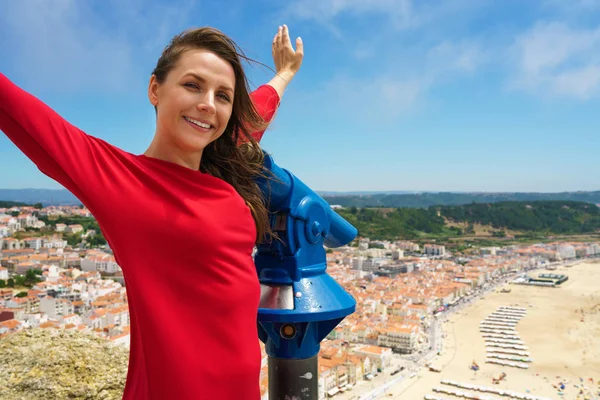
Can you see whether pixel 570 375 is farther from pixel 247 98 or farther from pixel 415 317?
pixel 247 98

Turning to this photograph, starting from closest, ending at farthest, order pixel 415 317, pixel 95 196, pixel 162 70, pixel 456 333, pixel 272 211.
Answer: pixel 95 196 → pixel 162 70 → pixel 272 211 → pixel 456 333 → pixel 415 317

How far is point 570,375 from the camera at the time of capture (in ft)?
50.6

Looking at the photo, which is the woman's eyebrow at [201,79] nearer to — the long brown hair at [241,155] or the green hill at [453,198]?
the long brown hair at [241,155]

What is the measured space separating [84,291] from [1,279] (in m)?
4.91

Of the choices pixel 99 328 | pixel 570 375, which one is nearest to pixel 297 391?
pixel 570 375

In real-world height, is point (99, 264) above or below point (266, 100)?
below

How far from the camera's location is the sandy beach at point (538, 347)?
14594 mm

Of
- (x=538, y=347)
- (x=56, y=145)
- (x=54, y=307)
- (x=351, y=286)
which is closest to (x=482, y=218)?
(x=351, y=286)

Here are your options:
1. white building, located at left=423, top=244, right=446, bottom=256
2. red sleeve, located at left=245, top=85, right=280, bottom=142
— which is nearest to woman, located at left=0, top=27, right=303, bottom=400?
red sleeve, located at left=245, top=85, right=280, bottom=142

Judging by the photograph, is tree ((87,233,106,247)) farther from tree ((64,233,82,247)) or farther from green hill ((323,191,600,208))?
green hill ((323,191,600,208))

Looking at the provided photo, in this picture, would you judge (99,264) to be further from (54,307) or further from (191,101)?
(191,101)

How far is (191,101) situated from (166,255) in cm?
24

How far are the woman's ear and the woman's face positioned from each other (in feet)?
0.05

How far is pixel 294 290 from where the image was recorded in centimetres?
103
